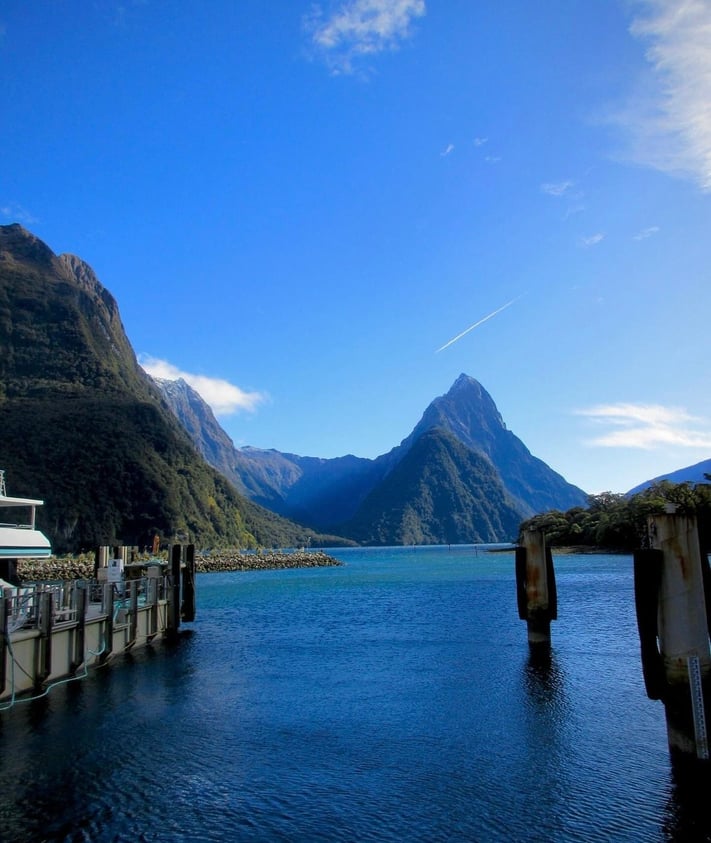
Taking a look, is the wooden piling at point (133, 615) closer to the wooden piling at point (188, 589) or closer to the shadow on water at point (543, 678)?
the wooden piling at point (188, 589)

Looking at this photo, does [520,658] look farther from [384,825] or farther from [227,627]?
[227,627]

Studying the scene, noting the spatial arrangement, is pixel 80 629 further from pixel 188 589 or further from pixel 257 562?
pixel 257 562

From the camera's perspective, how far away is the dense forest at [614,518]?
110m

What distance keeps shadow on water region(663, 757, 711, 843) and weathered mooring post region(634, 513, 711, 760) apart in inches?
13.4

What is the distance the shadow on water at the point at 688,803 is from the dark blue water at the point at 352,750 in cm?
5

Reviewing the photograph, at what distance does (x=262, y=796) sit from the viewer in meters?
12.5

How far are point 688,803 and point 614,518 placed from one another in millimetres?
126746

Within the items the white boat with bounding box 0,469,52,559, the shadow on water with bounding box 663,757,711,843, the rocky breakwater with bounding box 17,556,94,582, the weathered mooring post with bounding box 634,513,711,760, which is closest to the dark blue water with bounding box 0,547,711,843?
the shadow on water with bounding box 663,757,711,843

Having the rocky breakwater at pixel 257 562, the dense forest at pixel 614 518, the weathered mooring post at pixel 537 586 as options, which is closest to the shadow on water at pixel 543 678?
the weathered mooring post at pixel 537 586

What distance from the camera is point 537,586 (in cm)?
2852

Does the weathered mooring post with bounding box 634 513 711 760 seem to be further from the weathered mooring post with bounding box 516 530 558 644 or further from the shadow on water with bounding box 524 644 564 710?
the weathered mooring post with bounding box 516 530 558 644

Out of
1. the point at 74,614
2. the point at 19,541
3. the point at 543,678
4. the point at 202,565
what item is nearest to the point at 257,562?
the point at 202,565

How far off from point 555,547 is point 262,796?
14352cm

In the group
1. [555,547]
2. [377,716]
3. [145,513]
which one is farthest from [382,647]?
[145,513]
